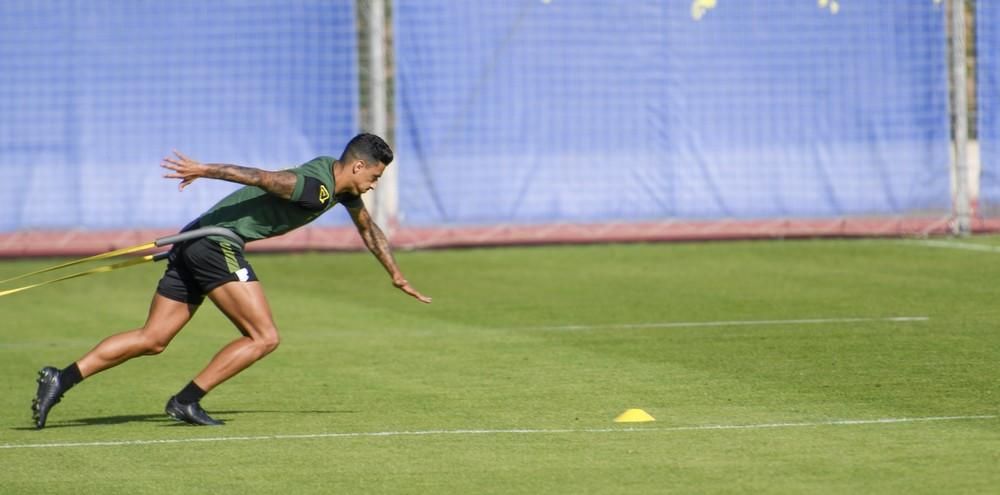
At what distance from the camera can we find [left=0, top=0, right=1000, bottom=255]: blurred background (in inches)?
891

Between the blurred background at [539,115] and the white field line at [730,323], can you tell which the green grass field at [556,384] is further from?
the blurred background at [539,115]

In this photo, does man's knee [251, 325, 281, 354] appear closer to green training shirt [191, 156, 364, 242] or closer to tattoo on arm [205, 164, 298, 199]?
green training shirt [191, 156, 364, 242]

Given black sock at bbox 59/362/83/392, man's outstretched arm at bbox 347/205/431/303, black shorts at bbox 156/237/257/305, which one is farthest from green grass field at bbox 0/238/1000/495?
black shorts at bbox 156/237/257/305

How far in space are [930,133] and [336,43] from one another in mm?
7935

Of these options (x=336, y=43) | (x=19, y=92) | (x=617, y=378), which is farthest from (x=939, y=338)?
(x=19, y=92)

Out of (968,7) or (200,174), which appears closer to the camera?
(200,174)

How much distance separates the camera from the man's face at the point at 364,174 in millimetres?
10070

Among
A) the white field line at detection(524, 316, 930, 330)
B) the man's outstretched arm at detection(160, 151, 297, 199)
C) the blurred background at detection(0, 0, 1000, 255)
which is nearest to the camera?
the man's outstretched arm at detection(160, 151, 297, 199)

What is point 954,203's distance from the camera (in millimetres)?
22609

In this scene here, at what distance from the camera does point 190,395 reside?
33.2ft

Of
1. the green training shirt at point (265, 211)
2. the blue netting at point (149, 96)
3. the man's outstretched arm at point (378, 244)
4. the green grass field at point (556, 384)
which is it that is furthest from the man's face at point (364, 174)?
the blue netting at point (149, 96)

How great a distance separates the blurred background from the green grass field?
7.81 feet

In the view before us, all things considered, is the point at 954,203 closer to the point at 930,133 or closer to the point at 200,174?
the point at 930,133

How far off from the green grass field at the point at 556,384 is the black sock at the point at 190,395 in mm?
191
